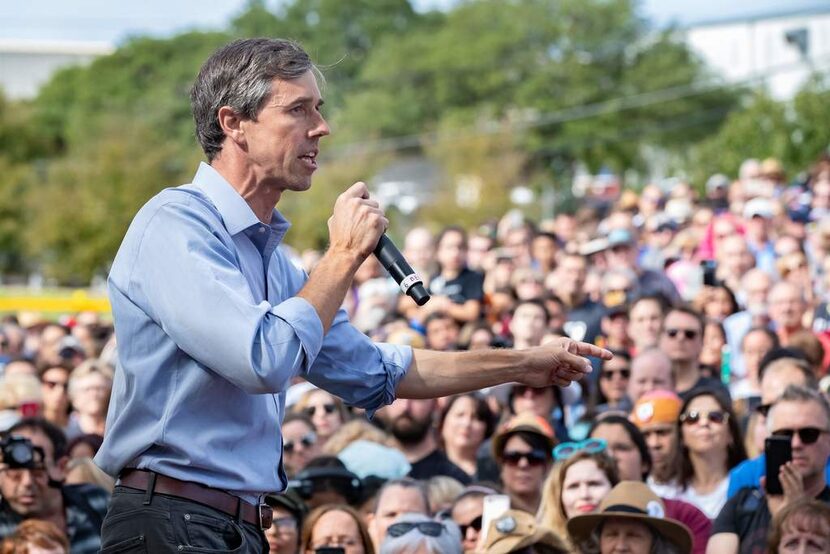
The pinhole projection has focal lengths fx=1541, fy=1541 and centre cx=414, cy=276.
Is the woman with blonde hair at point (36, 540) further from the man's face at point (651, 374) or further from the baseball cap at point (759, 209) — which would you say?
the baseball cap at point (759, 209)


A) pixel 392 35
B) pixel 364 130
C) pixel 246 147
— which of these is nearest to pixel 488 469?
pixel 246 147

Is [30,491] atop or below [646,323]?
below

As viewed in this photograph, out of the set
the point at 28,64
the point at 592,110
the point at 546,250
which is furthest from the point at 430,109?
the point at 546,250

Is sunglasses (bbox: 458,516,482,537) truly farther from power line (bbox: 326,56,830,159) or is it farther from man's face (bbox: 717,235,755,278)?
power line (bbox: 326,56,830,159)

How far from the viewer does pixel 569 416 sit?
9.85 meters

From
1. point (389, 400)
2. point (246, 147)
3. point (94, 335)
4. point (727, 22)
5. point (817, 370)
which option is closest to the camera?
point (246, 147)

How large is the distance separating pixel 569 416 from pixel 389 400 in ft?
18.7

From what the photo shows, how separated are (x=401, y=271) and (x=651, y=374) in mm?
5459

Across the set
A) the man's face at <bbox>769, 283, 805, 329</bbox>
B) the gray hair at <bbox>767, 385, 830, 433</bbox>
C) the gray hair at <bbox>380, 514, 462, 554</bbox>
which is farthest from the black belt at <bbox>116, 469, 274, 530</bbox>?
the man's face at <bbox>769, 283, 805, 329</bbox>

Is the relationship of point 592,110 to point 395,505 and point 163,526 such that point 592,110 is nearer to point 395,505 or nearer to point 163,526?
point 395,505

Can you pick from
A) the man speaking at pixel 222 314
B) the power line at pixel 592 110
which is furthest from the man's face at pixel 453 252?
the power line at pixel 592 110

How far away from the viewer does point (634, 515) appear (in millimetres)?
6816

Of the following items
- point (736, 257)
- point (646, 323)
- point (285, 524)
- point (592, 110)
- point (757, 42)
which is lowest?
point (285, 524)

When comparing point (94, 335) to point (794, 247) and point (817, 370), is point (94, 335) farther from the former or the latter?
point (817, 370)
